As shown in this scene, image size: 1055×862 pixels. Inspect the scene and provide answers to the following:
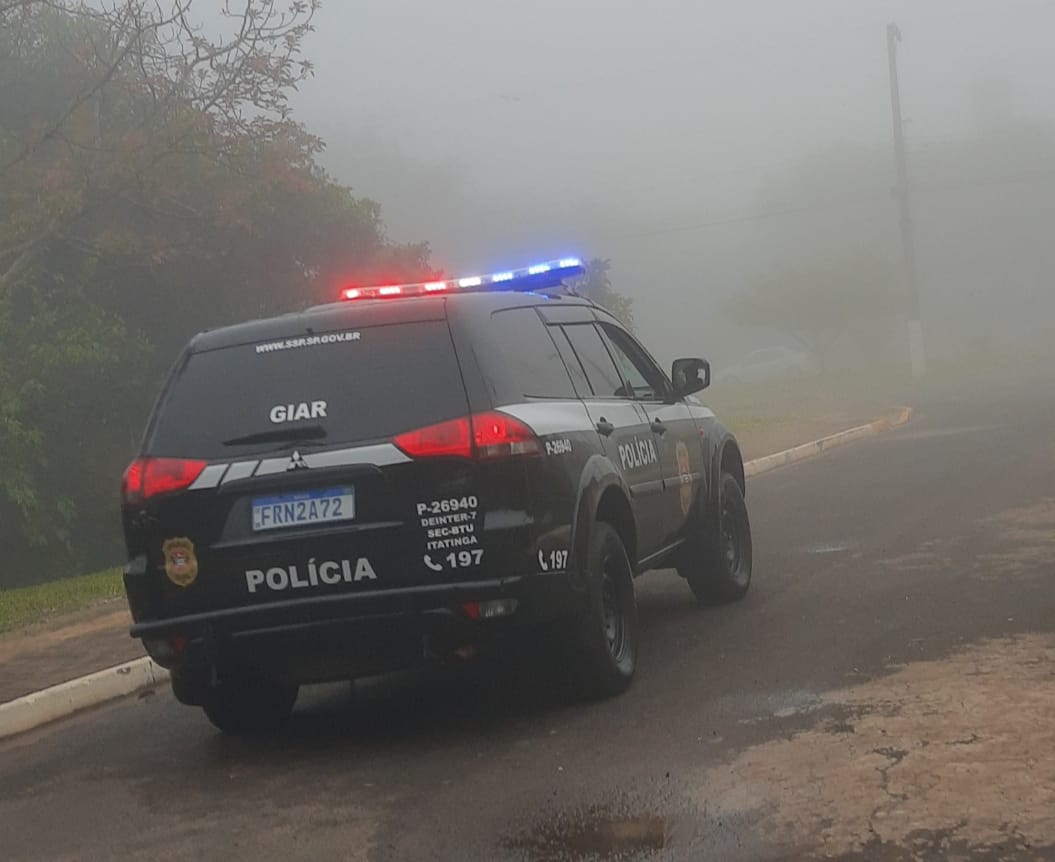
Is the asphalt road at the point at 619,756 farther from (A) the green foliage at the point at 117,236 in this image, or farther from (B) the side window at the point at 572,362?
(A) the green foliage at the point at 117,236

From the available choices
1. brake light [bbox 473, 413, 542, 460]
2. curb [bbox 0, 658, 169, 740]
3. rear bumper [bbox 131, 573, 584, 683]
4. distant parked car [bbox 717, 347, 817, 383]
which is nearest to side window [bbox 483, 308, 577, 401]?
brake light [bbox 473, 413, 542, 460]

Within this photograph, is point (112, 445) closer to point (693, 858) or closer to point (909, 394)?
point (693, 858)

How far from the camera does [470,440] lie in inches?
241

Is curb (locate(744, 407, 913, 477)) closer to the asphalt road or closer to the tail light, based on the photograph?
the asphalt road

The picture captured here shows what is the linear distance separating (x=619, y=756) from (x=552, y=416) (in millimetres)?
1537

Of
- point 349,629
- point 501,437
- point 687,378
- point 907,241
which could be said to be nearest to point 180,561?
point 349,629

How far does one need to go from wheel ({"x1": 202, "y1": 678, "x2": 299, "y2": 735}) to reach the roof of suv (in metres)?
1.49

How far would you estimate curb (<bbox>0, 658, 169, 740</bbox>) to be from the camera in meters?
7.72

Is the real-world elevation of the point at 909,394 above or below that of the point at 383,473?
below

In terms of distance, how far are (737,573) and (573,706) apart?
290 cm

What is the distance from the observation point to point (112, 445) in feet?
67.3

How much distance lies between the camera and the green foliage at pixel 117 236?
1773 centimetres

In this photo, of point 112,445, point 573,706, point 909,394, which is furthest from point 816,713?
point 909,394

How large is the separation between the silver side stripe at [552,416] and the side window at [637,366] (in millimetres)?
1285
